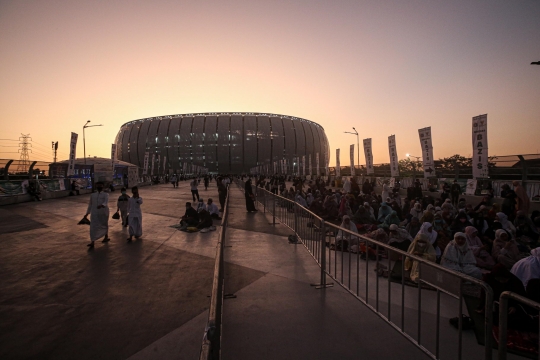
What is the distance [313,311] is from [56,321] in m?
3.28

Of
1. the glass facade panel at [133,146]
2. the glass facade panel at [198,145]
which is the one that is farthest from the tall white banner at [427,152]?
the glass facade panel at [133,146]

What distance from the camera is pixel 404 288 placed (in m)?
3.67

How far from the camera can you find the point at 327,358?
3.00m

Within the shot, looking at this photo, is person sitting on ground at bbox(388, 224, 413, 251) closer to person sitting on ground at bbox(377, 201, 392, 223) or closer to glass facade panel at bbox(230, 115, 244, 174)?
person sitting on ground at bbox(377, 201, 392, 223)

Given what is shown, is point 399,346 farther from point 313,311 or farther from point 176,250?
point 176,250

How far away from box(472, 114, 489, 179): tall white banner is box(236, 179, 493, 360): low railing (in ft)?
32.1

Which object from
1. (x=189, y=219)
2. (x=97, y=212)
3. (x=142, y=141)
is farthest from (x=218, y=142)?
(x=97, y=212)

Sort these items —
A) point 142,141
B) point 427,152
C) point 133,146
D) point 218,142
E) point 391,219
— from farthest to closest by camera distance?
point 133,146 < point 142,141 < point 218,142 < point 427,152 < point 391,219

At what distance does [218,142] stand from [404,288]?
108 metres

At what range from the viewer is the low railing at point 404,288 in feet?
7.58

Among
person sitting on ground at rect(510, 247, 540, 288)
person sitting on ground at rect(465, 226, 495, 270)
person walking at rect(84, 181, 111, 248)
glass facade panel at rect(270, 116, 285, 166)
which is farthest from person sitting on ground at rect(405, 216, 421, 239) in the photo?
glass facade panel at rect(270, 116, 285, 166)

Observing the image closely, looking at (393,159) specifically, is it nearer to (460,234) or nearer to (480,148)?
(480,148)

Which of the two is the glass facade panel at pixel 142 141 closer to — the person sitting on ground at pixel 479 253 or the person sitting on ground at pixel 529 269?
the person sitting on ground at pixel 479 253

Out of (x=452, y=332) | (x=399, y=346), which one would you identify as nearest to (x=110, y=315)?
(x=399, y=346)
